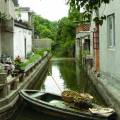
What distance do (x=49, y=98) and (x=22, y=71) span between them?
4.13 m

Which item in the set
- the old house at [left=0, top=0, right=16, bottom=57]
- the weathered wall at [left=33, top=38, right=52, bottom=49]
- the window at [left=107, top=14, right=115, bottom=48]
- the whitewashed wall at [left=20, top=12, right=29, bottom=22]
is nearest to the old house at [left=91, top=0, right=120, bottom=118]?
the window at [left=107, top=14, right=115, bottom=48]

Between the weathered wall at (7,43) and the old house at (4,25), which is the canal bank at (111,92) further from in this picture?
the weathered wall at (7,43)

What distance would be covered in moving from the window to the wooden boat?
377 centimetres

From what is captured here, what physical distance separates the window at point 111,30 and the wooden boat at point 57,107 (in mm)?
3769

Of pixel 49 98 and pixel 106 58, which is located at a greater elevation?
pixel 106 58

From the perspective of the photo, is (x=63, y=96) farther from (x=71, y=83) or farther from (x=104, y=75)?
(x=71, y=83)

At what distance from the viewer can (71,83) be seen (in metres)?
26.8

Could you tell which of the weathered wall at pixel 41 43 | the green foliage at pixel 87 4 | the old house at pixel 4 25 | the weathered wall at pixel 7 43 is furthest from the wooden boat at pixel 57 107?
the weathered wall at pixel 41 43

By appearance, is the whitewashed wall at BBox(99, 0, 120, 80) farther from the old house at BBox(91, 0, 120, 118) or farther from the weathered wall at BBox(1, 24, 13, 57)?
the weathered wall at BBox(1, 24, 13, 57)

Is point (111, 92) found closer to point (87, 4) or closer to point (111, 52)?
point (111, 52)

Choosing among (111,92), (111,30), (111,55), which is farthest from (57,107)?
(111,30)

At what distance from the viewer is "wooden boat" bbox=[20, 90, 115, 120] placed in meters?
13.1

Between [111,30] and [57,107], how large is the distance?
5720 mm

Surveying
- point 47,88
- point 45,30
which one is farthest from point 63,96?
point 45,30
